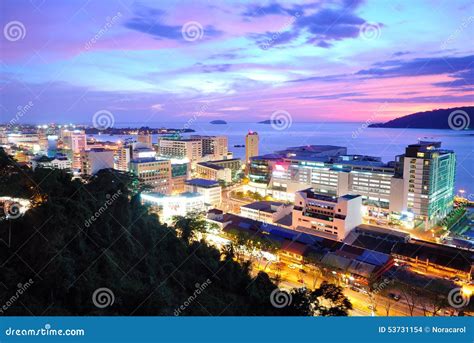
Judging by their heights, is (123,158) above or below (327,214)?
above

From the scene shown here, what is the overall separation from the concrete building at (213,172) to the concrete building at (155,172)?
357 centimetres

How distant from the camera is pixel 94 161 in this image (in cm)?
1512

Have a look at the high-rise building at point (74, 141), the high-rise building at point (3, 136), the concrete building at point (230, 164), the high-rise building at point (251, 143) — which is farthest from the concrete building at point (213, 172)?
the high-rise building at point (3, 136)

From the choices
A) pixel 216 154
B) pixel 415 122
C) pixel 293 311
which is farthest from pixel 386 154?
pixel 293 311

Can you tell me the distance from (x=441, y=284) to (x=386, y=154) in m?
20.8

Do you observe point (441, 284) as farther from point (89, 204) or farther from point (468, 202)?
point (468, 202)

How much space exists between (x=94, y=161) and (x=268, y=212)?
885 cm

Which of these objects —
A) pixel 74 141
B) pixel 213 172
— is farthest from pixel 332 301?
pixel 74 141

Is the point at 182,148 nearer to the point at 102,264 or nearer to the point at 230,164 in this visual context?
the point at 230,164

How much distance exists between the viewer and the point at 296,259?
23.6 feet

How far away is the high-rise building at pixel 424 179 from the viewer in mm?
9867

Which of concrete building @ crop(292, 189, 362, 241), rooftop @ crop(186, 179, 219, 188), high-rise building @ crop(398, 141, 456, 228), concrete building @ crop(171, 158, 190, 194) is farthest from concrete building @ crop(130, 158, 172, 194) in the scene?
high-rise building @ crop(398, 141, 456, 228)

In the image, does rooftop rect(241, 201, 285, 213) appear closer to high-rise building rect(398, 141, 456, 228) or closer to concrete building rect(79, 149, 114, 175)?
high-rise building rect(398, 141, 456, 228)

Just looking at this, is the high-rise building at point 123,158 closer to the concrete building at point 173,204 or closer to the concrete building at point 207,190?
the concrete building at point 207,190
